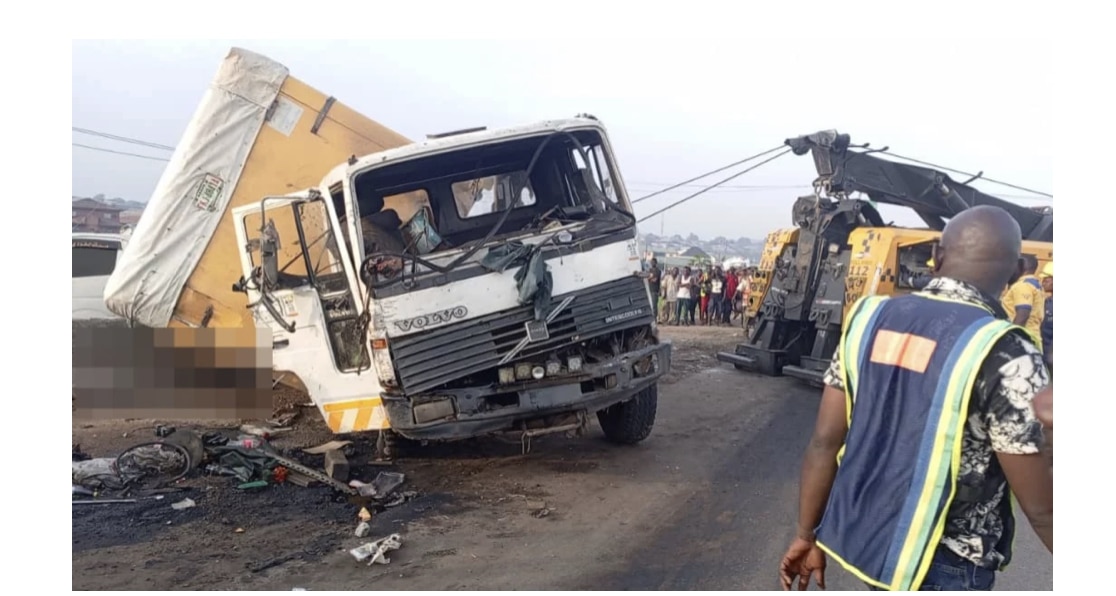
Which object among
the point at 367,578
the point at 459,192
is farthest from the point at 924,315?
the point at 459,192

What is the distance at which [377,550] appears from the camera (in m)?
4.01

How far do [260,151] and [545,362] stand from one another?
358cm

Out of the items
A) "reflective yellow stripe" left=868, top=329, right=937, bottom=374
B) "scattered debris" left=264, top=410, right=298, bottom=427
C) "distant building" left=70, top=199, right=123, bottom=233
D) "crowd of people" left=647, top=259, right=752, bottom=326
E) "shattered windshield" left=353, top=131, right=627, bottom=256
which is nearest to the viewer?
"reflective yellow stripe" left=868, top=329, right=937, bottom=374

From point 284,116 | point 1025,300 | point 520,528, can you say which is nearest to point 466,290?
point 520,528

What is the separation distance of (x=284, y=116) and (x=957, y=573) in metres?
6.50

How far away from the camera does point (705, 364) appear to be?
1020cm

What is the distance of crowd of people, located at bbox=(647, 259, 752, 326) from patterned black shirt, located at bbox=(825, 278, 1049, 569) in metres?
15.3

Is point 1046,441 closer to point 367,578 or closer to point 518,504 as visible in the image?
point 367,578

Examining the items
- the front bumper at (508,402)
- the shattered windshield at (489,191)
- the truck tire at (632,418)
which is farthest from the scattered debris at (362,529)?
the truck tire at (632,418)

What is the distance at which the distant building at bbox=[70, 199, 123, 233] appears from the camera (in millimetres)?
18453

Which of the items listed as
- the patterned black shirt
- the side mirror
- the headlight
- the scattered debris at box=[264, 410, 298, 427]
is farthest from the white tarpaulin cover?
the patterned black shirt

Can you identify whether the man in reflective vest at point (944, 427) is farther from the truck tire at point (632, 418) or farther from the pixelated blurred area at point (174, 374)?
the pixelated blurred area at point (174, 374)

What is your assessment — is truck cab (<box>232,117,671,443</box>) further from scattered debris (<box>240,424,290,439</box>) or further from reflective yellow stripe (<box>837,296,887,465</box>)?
reflective yellow stripe (<box>837,296,887,465</box>)

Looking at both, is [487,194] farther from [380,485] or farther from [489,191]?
[380,485]
